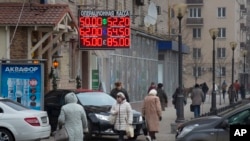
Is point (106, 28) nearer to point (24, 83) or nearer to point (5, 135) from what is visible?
point (24, 83)

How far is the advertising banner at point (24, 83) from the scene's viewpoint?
68.5 feet

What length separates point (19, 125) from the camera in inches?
694

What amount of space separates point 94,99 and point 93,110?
38.8 inches

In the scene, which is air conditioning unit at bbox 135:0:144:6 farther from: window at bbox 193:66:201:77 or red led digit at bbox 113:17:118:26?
window at bbox 193:66:201:77

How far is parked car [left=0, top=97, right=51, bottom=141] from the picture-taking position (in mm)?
17625

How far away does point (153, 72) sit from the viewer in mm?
50531

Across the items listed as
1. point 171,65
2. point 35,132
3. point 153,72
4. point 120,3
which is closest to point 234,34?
point 171,65

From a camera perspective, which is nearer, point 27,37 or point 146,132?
point 146,132

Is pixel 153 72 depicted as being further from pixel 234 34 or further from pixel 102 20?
pixel 234 34

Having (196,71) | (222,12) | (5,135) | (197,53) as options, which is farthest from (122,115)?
(222,12)

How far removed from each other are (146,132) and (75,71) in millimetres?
12186

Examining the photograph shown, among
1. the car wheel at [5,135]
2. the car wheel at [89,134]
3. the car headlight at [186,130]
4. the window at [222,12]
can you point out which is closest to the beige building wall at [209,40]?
the window at [222,12]

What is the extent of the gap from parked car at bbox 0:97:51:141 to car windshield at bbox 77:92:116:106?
3367 mm

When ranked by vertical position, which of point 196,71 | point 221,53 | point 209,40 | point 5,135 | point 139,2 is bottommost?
point 5,135
